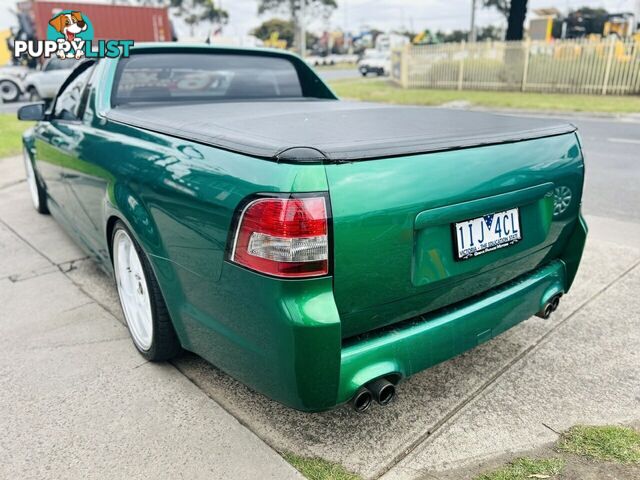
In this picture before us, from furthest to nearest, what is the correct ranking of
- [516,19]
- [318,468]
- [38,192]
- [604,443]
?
[516,19] → [38,192] → [604,443] → [318,468]

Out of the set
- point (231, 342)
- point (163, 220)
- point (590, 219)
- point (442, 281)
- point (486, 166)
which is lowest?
point (590, 219)

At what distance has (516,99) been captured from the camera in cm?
1562

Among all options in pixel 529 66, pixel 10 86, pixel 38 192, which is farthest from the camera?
pixel 10 86

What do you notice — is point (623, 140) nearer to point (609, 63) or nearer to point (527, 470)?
point (609, 63)

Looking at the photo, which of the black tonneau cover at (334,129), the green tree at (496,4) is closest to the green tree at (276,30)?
the green tree at (496,4)

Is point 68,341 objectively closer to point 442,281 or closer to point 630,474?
point 442,281

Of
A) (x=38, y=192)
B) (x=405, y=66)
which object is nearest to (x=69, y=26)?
(x=38, y=192)

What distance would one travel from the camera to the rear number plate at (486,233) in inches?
78.5

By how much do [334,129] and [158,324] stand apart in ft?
3.83

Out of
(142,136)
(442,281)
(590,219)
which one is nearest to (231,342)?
(442,281)

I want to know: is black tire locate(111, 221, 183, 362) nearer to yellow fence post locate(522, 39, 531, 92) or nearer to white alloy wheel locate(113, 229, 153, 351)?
white alloy wheel locate(113, 229, 153, 351)

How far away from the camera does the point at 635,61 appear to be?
15.4m

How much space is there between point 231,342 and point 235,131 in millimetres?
824

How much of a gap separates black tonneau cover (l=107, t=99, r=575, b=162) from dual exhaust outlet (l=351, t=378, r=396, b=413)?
778 mm
